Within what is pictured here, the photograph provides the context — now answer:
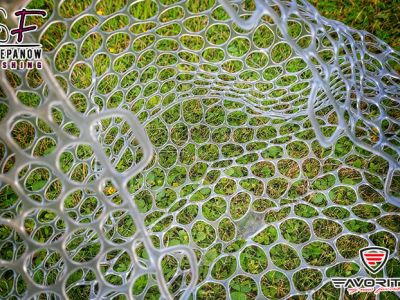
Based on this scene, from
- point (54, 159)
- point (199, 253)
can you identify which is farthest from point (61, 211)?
point (199, 253)

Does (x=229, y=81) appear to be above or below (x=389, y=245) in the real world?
above

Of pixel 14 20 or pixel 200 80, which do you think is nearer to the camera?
pixel 14 20

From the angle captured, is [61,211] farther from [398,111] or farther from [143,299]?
[398,111]
